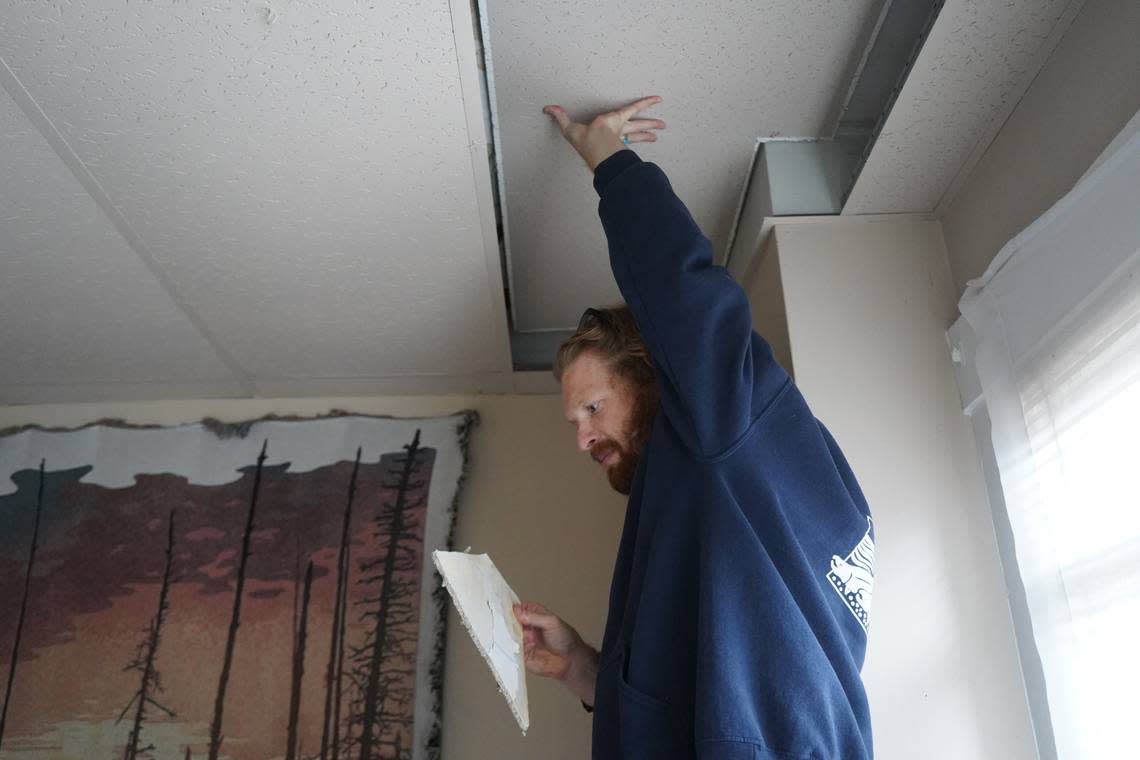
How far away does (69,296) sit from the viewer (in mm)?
1726

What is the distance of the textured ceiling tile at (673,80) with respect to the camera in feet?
4.18

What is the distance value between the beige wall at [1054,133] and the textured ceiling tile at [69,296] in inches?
57.3

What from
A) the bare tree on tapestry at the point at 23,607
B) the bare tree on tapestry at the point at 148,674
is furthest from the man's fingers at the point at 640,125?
the bare tree on tapestry at the point at 23,607

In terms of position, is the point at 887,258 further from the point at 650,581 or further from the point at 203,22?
the point at 203,22

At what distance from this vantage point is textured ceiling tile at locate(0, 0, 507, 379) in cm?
114

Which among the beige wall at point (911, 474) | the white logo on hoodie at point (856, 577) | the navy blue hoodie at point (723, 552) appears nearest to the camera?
the navy blue hoodie at point (723, 552)

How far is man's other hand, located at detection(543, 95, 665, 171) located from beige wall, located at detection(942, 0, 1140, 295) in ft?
1.74

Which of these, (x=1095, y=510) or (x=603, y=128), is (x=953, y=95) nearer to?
(x=603, y=128)

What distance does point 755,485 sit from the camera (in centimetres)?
102

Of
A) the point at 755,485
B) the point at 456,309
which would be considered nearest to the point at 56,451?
the point at 456,309

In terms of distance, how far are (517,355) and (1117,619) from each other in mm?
1401

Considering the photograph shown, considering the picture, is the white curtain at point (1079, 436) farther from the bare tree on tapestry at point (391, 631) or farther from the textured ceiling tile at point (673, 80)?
the bare tree on tapestry at point (391, 631)

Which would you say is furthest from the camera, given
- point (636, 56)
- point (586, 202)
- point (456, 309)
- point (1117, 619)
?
point (456, 309)

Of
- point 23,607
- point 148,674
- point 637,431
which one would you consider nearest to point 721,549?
point 637,431
